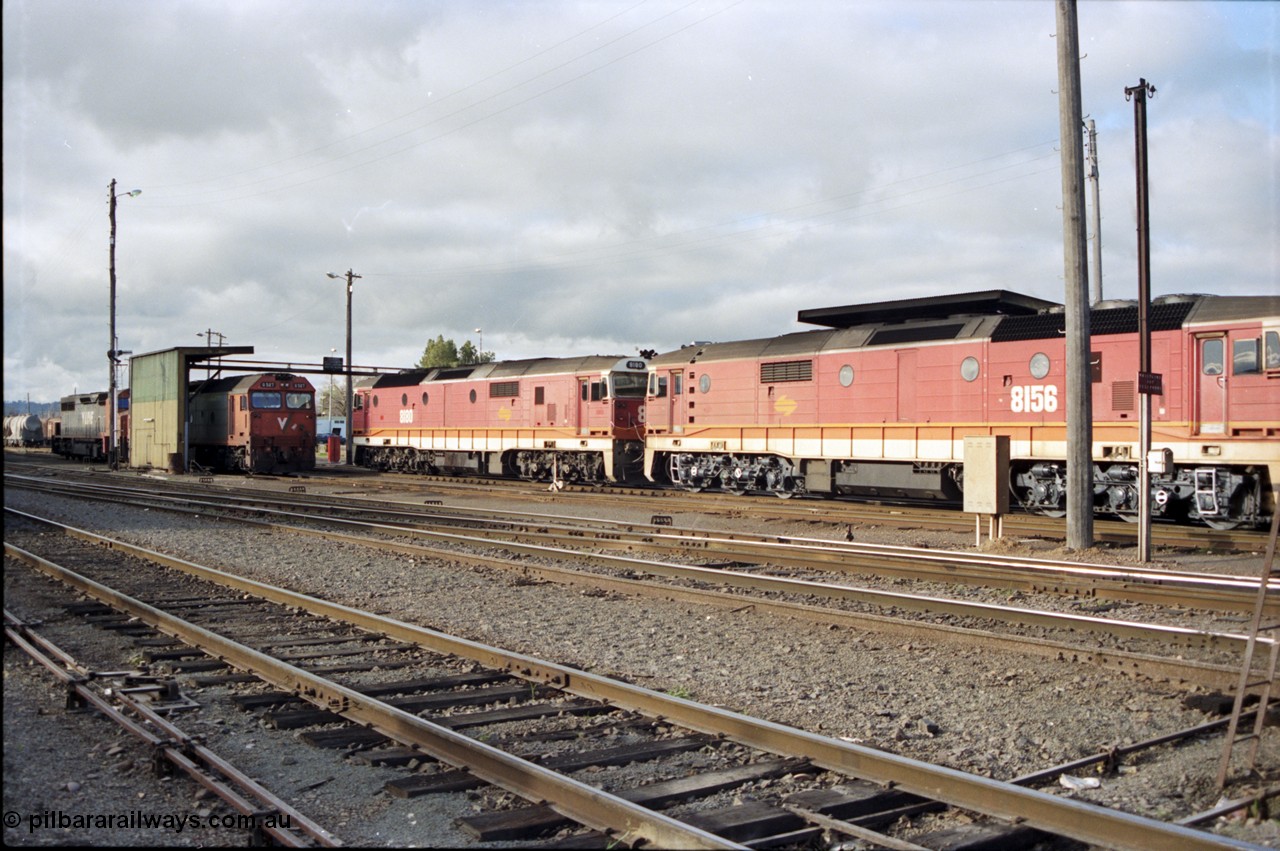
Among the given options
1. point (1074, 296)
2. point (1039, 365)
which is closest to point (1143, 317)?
point (1074, 296)

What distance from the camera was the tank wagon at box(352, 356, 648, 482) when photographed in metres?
29.1

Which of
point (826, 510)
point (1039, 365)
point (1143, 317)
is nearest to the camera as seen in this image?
point (1143, 317)

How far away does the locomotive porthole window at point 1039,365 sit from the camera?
1817 cm

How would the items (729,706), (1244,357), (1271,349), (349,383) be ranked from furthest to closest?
(349,383) → (1244,357) → (1271,349) → (729,706)

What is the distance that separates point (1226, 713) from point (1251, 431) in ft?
34.9

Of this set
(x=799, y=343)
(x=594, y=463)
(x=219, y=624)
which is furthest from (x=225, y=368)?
(x=219, y=624)

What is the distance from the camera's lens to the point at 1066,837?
4.58m

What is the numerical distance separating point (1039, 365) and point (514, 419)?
60.3ft

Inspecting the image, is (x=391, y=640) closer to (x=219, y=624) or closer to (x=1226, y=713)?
(x=219, y=624)

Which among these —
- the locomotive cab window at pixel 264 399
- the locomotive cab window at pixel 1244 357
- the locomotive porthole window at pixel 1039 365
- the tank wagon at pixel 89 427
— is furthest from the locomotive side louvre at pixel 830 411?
the tank wagon at pixel 89 427

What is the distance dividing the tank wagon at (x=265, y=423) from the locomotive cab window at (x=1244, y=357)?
32001 mm

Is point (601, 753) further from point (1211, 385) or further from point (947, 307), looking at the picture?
point (947, 307)

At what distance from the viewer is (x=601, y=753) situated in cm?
579

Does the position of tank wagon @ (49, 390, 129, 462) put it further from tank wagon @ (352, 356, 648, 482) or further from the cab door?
the cab door
